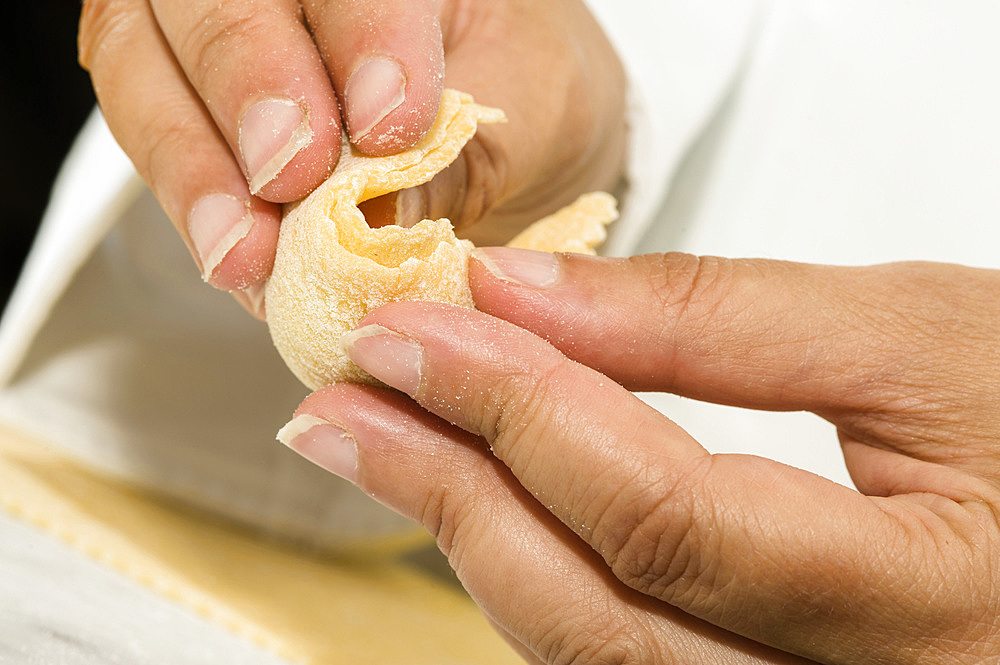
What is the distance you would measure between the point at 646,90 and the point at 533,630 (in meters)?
0.98

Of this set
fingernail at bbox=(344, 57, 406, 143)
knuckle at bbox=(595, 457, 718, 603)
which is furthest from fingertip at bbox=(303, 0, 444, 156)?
knuckle at bbox=(595, 457, 718, 603)

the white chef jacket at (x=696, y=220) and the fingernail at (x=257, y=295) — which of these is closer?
the fingernail at (x=257, y=295)

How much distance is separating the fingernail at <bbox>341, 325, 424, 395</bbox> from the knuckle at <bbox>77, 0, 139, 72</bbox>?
544 millimetres

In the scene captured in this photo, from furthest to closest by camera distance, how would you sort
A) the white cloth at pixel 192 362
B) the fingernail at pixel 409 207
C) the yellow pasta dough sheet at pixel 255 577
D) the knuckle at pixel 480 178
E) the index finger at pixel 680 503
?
1. the white cloth at pixel 192 362
2. the yellow pasta dough sheet at pixel 255 577
3. the knuckle at pixel 480 178
4. the fingernail at pixel 409 207
5. the index finger at pixel 680 503

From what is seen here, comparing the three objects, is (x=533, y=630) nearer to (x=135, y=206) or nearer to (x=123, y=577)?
(x=123, y=577)

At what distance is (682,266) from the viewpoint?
747mm

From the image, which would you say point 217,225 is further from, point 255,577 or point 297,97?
point 255,577

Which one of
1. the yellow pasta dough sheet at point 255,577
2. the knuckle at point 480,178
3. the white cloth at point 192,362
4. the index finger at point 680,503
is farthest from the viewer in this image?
the white cloth at point 192,362

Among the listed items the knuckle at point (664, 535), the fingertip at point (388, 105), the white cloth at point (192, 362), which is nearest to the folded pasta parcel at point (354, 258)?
the fingertip at point (388, 105)

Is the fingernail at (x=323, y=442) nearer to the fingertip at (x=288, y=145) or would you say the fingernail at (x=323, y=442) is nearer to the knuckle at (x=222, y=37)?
the fingertip at (x=288, y=145)

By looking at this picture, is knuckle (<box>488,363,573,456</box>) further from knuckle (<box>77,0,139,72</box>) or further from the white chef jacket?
the white chef jacket

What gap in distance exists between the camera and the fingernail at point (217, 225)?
775 millimetres

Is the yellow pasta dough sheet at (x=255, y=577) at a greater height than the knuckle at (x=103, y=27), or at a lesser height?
lesser

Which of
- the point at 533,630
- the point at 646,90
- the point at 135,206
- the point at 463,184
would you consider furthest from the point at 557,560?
the point at 135,206
